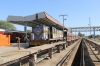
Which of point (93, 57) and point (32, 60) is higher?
point (32, 60)

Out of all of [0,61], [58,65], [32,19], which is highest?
[32,19]

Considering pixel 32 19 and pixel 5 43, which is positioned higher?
pixel 32 19

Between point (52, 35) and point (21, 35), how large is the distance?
16201 mm

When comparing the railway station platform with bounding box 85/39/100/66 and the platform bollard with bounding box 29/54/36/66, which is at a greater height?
the platform bollard with bounding box 29/54/36/66

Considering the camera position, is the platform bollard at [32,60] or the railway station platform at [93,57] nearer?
the platform bollard at [32,60]

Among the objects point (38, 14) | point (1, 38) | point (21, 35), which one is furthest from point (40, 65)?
point (21, 35)

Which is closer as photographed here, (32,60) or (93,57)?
(32,60)

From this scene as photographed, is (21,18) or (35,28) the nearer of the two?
(35,28)

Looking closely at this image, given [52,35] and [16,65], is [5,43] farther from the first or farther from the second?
[16,65]

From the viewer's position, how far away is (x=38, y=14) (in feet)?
86.3

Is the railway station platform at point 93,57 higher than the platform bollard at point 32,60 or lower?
lower

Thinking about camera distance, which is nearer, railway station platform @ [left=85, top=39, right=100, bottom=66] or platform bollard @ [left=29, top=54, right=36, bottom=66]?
platform bollard @ [left=29, top=54, right=36, bottom=66]

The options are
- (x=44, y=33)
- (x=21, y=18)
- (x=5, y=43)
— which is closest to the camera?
(x=44, y=33)

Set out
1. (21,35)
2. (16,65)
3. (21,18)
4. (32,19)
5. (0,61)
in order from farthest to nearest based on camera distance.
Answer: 1. (21,35)
2. (21,18)
3. (32,19)
4. (16,65)
5. (0,61)
